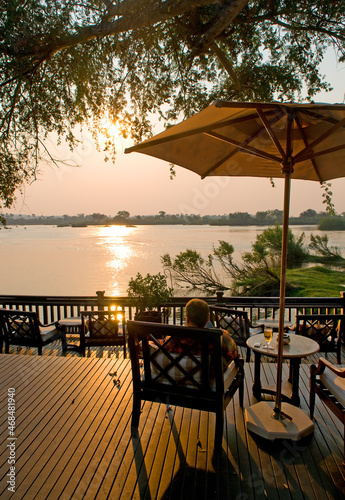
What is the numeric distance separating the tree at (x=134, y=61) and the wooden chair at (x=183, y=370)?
4625 millimetres

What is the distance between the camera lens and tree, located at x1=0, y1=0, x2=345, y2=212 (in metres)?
5.39

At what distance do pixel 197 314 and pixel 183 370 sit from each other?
43cm

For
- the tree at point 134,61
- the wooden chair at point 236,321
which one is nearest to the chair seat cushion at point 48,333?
the wooden chair at point 236,321

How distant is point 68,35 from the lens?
17.9 feet

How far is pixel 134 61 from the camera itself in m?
6.86

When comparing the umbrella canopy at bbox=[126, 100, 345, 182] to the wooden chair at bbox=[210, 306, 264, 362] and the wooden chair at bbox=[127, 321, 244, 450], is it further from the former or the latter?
the wooden chair at bbox=[210, 306, 264, 362]

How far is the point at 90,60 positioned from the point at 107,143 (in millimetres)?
1945

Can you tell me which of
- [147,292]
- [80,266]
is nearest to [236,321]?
[147,292]

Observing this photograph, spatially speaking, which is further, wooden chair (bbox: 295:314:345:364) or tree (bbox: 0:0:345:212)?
tree (bbox: 0:0:345:212)

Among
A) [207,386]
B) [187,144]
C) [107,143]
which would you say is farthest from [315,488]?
[107,143]

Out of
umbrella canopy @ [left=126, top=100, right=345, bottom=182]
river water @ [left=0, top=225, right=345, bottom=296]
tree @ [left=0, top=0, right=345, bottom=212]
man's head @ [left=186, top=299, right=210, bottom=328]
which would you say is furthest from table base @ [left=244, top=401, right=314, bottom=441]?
river water @ [left=0, top=225, right=345, bottom=296]

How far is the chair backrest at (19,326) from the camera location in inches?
180

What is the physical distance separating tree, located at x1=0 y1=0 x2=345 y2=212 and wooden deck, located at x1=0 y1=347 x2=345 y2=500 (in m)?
4.51

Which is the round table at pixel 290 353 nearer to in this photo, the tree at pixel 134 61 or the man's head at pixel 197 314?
the man's head at pixel 197 314
